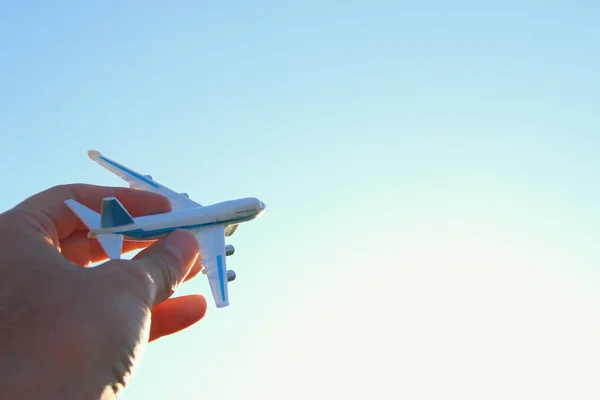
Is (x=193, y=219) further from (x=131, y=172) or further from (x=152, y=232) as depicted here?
(x=131, y=172)

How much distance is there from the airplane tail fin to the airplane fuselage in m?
2.41

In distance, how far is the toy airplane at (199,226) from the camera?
21.1 meters

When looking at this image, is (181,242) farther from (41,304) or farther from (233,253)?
(233,253)

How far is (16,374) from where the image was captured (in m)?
8.55

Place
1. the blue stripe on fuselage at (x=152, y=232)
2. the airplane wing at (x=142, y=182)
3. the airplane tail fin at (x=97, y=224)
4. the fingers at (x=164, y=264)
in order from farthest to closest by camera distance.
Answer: the airplane wing at (x=142, y=182) < the blue stripe on fuselage at (x=152, y=232) < the airplane tail fin at (x=97, y=224) < the fingers at (x=164, y=264)

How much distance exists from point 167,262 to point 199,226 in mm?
14281

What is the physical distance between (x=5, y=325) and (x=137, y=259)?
4146mm

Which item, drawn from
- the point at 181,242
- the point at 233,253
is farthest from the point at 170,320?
the point at 233,253

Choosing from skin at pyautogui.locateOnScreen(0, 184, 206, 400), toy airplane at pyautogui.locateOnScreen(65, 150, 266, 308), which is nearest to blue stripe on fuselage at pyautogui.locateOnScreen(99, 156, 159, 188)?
toy airplane at pyautogui.locateOnScreen(65, 150, 266, 308)

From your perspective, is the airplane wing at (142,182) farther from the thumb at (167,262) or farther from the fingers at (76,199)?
the thumb at (167,262)

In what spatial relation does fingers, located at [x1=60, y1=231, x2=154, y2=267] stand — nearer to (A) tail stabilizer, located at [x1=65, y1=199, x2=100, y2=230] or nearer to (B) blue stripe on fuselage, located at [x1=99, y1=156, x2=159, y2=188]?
(A) tail stabilizer, located at [x1=65, y1=199, x2=100, y2=230]

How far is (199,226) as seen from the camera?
2828cm

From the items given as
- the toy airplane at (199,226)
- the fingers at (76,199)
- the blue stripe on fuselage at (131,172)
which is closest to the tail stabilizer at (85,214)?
the fingers at (76,199)

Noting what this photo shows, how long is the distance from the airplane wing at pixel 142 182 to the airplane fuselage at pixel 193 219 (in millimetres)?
3578
